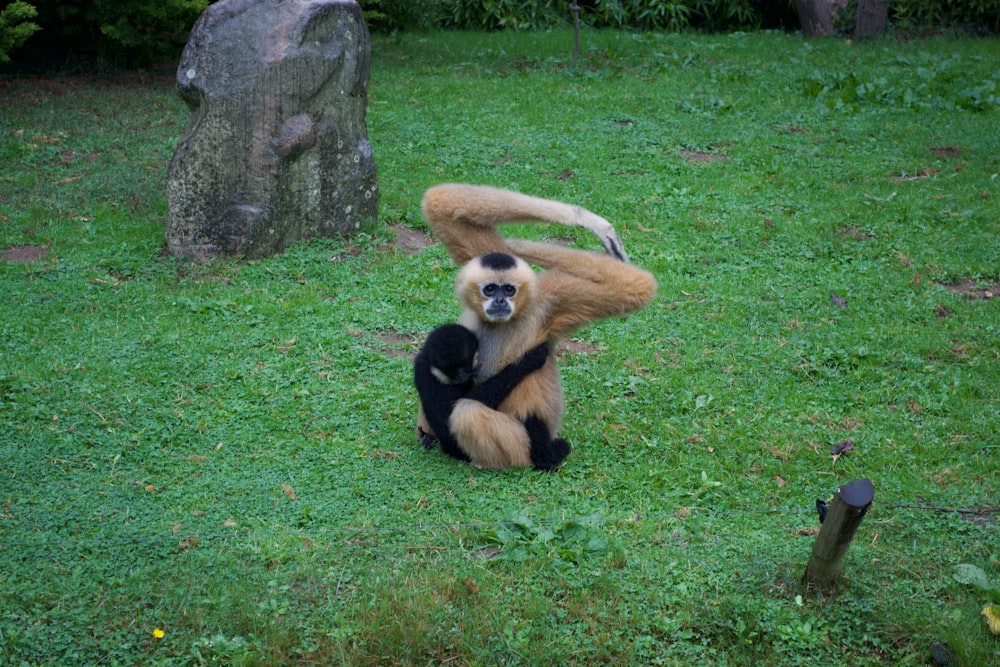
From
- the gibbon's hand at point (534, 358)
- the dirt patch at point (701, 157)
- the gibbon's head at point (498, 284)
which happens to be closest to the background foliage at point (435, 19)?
the dirt patch at point (701, 157)

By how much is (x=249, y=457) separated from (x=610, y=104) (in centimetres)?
752

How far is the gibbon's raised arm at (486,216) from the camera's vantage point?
4.77 meters

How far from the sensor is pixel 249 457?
5.03 m

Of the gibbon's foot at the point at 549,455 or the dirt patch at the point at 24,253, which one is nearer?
the gibbon's foot at the point at 549,455

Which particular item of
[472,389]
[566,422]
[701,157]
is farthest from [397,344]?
[701,157]

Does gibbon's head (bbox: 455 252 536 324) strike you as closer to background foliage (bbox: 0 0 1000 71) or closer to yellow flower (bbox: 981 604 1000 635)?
yellow flower (bbox: 981 604 1000 635)

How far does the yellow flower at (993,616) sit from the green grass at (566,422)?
4cm

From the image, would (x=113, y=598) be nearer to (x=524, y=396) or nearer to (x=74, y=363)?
(x=524, y=396)

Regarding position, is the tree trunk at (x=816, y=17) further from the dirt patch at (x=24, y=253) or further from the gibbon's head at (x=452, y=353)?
the gibbon's head at (x=452, y=353)

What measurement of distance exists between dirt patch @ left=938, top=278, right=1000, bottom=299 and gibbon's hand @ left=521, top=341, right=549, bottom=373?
377 cm

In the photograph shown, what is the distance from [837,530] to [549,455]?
166 cm

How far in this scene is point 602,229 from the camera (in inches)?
190

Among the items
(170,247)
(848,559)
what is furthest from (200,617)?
(170,247)

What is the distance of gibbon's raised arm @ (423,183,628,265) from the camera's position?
4766 millimetres
